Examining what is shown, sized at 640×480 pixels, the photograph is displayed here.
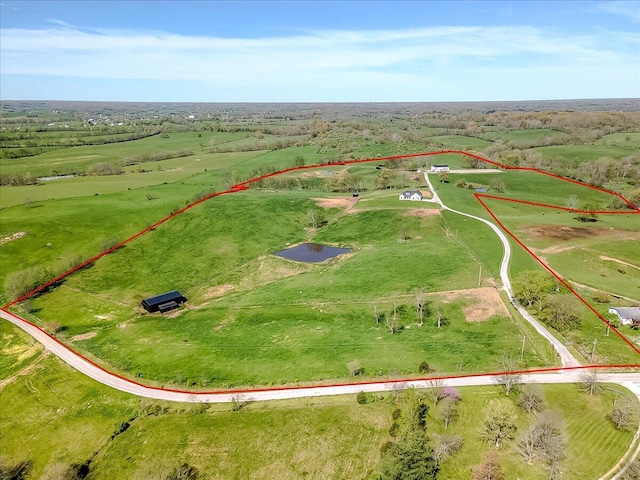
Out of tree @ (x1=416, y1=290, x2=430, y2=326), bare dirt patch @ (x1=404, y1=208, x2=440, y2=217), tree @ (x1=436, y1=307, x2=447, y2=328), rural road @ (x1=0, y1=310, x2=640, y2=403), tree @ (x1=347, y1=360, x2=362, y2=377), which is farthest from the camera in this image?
bare dirt patch @ (x1=404, y1=208, x2=440, y2=217)

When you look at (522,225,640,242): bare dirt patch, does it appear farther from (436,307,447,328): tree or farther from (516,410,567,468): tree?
(516,410,567,468): tree

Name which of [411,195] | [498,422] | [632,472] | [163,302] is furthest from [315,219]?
[632,472]

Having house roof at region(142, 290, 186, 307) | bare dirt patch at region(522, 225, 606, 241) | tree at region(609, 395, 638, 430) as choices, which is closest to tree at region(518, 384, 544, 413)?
tree at region(609, 395, 638, 430)

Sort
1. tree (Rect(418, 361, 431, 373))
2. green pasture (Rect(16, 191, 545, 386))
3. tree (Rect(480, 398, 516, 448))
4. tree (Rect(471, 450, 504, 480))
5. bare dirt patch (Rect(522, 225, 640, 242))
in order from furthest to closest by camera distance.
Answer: bare dirt patch (Rect(522, 225, 640, 242)), green pasture (Rect(16, 191, 545, 386)), tree (Rect(418, 361, 431, 373)), tree (Rect(480, 398, 516, 448)), tree (Rect(471, 450, 504, 480))

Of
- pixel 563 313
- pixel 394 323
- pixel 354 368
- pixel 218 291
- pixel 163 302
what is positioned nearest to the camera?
pixel 354 368

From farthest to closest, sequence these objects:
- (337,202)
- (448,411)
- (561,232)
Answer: (337,202), (561,232), (448,411)

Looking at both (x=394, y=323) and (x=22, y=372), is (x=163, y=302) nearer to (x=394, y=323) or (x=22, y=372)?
(x=22, y=372)

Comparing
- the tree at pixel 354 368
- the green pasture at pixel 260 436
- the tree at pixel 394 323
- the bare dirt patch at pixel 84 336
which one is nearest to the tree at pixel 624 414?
the green pasture at pixel 260 436
